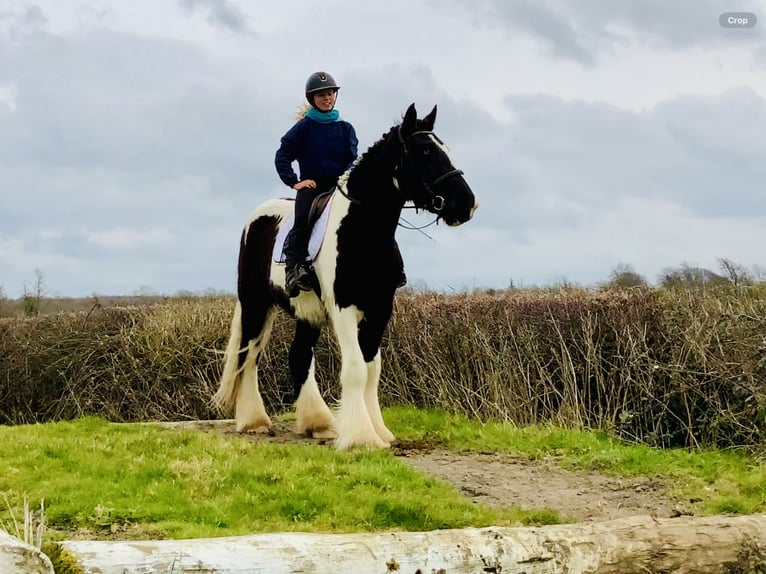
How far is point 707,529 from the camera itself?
5.12 m

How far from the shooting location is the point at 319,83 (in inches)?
344

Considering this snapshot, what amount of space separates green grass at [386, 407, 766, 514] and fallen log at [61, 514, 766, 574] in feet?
6.06

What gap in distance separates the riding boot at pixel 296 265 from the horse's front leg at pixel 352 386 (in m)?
0.56

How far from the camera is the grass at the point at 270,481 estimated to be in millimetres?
5953

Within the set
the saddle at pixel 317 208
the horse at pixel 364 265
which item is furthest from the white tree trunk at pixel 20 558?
the saddle at pixel 317 208

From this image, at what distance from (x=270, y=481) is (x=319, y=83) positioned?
4.15 metres

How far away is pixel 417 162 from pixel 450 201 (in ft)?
1.80

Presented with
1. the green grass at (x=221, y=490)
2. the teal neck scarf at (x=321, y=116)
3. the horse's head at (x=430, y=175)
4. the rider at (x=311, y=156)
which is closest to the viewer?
the green grass at (x=221, y=490)

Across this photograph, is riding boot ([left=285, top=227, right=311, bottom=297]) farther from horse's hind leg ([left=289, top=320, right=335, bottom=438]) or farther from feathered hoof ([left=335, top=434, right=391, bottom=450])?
feathered hoof ([left=335, top=434, right=391, bottom=450])

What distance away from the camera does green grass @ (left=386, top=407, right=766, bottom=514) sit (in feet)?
23.6

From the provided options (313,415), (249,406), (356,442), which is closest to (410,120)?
(356,442)

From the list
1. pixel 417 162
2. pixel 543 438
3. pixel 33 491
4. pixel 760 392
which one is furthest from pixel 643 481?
pixel 33 491

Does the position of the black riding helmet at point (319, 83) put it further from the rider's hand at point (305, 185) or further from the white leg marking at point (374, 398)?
the white leg marking at point (374, 398)

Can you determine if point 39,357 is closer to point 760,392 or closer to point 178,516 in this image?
point 178,516
